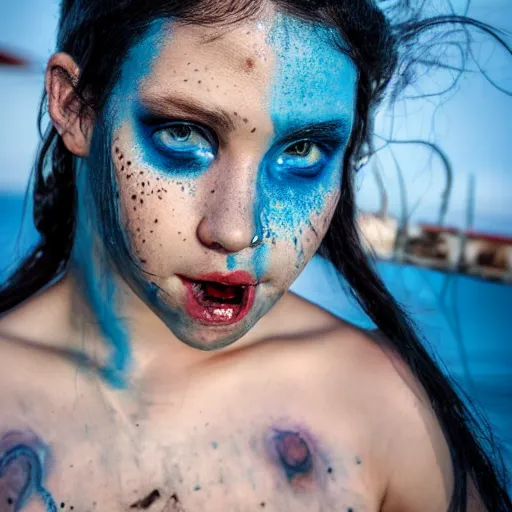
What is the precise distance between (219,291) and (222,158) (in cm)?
21

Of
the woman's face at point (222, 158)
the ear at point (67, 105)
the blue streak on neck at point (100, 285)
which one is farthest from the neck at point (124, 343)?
the ear at point (67, 105)

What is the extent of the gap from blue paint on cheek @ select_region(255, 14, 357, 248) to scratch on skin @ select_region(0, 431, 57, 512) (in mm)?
511

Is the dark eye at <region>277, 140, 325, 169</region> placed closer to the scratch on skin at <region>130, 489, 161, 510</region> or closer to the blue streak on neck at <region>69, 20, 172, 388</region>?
the blue streak on neck at <region>69, 20, 172, 388</region>

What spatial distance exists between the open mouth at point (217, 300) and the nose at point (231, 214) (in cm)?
8

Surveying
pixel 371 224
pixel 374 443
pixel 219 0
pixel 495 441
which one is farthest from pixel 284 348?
pixel 219 0

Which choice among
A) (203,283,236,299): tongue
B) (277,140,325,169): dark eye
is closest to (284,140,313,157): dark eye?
(277,140,325,169): dark eye

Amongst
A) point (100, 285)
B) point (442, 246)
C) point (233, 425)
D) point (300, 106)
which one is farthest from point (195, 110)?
point (442, 246)

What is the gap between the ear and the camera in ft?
3.85

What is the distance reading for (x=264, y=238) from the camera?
1.07m

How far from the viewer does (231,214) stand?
1015 mm

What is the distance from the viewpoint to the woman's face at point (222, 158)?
1020 millimetres

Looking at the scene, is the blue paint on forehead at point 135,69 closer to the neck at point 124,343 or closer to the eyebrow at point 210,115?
the eyebrow at point 210,115

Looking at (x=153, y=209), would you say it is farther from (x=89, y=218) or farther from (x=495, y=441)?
(x=495, y=441)

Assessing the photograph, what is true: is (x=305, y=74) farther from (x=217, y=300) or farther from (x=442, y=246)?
(x=442, y=246)
